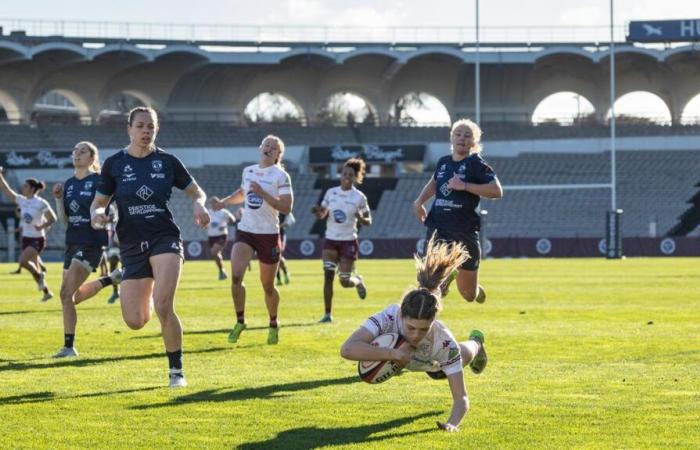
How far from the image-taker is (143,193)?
10758 mm

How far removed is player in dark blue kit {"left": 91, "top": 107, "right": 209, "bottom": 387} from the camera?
422 inches

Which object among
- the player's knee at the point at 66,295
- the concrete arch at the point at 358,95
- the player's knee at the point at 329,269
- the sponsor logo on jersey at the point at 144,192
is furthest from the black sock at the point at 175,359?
the concrete arch at the point at 358,95

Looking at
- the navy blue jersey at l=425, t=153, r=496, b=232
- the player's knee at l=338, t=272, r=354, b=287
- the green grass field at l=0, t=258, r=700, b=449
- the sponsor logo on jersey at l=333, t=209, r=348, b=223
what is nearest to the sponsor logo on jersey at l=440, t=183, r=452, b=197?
the navy blue jersey at l=425, t=153, r=496, b=232

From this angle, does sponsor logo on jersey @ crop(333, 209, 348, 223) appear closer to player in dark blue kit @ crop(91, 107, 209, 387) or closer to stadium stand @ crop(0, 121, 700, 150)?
player in dark blue kit @ crop(91, 107, 209, 387)

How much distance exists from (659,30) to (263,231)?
60.9 meters

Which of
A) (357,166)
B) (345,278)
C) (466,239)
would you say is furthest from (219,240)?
(466,239)

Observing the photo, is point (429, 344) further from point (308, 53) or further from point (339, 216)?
point (308, 53)

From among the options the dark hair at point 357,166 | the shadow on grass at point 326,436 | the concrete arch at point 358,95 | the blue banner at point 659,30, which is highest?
the blue banner at point 659,30

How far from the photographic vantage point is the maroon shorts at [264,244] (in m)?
14.9

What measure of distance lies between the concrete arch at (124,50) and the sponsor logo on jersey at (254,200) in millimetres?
56352

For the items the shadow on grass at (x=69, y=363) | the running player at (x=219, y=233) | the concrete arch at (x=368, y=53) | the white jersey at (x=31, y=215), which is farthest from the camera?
the concrete arch at (x=368, y=53)

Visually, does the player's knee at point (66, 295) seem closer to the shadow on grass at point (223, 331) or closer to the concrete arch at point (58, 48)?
the shadow on grass at point (223, 331)

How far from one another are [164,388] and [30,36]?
6329 cm

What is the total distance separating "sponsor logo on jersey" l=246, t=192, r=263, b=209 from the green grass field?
1573 mm
